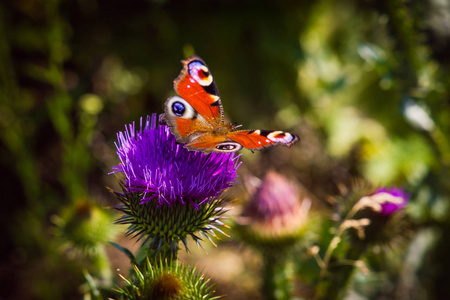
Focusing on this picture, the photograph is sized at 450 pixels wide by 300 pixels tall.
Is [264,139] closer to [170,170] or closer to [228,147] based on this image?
[228,147]

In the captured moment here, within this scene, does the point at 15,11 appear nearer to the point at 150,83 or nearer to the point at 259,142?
the point at 150,83

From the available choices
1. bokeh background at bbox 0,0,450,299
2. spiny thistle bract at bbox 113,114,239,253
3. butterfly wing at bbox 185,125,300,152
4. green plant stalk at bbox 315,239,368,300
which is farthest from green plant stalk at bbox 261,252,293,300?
butterfly wing at bbox 185,125,300,152

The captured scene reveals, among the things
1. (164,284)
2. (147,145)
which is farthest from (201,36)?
(164,284)

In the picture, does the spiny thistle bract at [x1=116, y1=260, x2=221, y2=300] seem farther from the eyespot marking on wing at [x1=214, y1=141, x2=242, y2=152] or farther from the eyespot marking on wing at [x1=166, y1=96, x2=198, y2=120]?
the eyespot marking on wing at [x1=166, y1=96, x2=198, y2=120]

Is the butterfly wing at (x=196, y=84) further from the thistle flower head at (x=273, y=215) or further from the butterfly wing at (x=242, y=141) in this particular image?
the thistle flower head at (x=273, y=215)

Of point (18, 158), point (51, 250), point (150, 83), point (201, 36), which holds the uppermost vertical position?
point (201, 36)

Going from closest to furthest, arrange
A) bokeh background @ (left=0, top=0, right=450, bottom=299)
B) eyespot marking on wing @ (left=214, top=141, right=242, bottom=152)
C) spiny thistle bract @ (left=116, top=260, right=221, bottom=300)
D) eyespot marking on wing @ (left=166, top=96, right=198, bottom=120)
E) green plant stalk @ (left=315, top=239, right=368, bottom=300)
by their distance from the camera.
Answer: spiny thistle bract @ (left=116, top=260, right=221, bottom=300), eyespot marking on wing @ (left=214, top=141, right=242, bottom=152), eyespot marking on wing @ (left=166, top=96, right=198, bottom=120), green plant stalk @ (left=315, top=239, right=368, bottom=300), bokeh background @ (left=0, top=0, right=450, bottom=299)

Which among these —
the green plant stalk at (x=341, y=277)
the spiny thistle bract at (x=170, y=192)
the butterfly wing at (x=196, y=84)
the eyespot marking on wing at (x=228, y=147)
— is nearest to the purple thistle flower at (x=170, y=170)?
the spiny thistle bract at (x=170, y=192)
